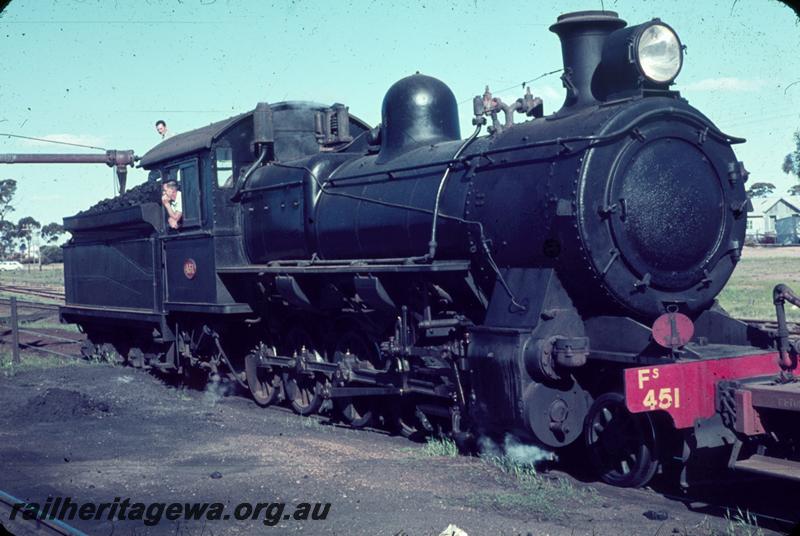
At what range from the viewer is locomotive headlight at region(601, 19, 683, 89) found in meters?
6.90

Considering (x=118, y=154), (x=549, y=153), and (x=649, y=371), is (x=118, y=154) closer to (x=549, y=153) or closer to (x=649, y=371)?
(x=549, y=153)

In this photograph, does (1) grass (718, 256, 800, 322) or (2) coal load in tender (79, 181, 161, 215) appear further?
(1) grass (718, 256, 800, 322)

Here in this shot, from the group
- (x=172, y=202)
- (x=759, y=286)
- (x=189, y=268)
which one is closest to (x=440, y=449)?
(x=189, y=268)

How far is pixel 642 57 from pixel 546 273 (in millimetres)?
1846

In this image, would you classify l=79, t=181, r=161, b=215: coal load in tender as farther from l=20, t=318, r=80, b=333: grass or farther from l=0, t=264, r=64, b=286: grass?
l=0, t=264, r=64, b=286: grass

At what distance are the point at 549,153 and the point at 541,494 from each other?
102 inches

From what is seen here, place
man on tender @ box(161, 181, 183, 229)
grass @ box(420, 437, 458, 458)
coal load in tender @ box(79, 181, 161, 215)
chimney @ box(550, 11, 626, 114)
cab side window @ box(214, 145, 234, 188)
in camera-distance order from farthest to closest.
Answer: coal load in tender @ box(79, 181, 161, 215)
man on tender @ box(161, 181, 183, 229)
cab side window @ box(214, 145, 234, 188)
grass @ box(420, 437, 458, 458)
chimney @ box(550, 11, 626, 114)

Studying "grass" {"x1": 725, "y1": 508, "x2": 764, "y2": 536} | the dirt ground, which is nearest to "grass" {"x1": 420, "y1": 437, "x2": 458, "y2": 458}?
the dirt ground

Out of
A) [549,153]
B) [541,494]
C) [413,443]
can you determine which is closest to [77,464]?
[413,443]

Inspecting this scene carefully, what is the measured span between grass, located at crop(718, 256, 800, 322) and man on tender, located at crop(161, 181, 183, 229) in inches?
483

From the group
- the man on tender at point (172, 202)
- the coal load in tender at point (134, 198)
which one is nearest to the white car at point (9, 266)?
the coal load in tender at point (134, 198)

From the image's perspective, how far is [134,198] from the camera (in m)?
13.5

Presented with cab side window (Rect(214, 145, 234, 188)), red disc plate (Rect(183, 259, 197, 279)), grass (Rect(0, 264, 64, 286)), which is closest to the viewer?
cab side window (Rect(214, 145, 234, 188))

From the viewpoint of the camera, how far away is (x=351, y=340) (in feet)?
31.8
